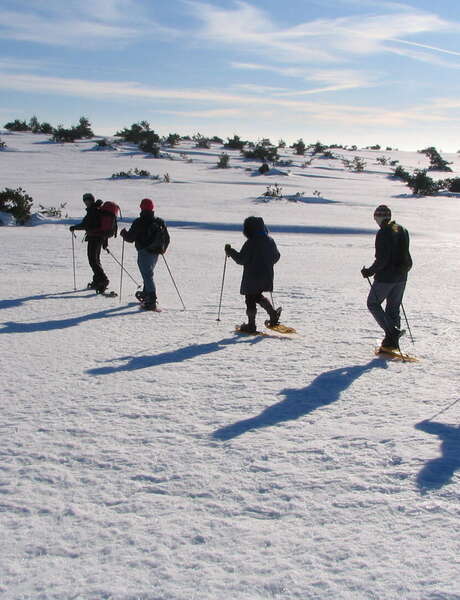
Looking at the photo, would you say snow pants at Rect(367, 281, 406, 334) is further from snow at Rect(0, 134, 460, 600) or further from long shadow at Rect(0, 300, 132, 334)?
long shadow at Rect(0, 300, 132, 334)

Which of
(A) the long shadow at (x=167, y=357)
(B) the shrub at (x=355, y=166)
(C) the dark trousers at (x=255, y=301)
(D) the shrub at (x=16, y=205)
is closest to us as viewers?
(A) the long shadow at (x=167, y=357)

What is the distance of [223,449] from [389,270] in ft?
10.2

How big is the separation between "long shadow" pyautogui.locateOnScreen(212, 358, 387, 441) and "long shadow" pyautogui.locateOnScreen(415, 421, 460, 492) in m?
0.85

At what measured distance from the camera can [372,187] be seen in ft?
87.8

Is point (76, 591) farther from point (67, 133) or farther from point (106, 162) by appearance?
point (67, 133)

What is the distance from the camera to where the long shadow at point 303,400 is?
13.3ft

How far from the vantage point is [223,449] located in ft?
12.1

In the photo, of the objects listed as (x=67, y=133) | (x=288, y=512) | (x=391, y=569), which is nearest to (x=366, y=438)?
(x=288, y=512)

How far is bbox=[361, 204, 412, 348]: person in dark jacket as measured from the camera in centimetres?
571

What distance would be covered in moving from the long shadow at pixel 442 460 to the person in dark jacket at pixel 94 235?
6.08 m

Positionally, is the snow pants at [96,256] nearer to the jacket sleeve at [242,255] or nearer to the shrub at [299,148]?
the jacket sleeve at [242,255]

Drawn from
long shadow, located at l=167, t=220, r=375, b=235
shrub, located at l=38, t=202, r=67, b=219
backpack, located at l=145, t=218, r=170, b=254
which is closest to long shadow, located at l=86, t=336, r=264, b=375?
backpack, located at l=145, t=218, r=170, b=254

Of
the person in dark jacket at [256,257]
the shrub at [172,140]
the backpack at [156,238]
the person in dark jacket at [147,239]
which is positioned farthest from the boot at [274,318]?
the shrub at [172,140]

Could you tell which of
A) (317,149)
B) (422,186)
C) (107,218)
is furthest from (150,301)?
(317,149)
